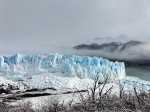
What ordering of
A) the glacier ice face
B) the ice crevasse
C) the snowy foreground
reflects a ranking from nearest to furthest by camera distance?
the snowy foreground < the ice crevasse < the glacier ice face

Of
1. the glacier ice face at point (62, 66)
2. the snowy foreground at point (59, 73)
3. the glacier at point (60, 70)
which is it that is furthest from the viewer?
the glacier ice face at point (62, 66)

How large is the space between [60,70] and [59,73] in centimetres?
88

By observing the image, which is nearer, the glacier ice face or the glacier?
the glacier

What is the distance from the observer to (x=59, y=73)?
283ft

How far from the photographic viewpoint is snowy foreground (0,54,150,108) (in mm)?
75438

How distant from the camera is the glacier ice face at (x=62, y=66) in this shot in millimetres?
77312

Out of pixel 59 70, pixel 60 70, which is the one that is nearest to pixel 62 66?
pixel 60 70

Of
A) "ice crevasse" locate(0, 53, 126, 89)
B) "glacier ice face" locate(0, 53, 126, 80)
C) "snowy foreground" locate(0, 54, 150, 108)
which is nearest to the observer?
"snowy foreground" locate(0, 54, 150, 108)

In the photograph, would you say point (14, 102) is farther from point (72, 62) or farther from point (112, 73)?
point (112, 73)

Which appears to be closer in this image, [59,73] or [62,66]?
[62,66]

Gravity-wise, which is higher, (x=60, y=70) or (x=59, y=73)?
(x=60, y=70)

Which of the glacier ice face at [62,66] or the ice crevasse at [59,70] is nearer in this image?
the ice crevasse at [59,70]

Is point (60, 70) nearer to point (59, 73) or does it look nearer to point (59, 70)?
point (59, 70)

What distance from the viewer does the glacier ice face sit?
7731 cm
